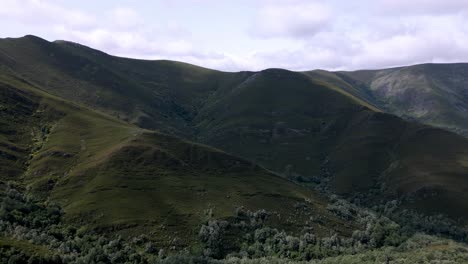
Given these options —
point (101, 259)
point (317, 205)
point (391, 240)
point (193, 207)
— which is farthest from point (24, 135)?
point (391, 240)

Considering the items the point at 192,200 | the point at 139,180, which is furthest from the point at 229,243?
the point at 139,180

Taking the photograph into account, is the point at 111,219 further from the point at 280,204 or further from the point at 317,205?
the point at 317,205

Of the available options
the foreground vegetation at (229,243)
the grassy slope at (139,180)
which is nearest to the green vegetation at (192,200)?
the foreground vegetation at (229,243)

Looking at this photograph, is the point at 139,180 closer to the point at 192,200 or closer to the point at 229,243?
the point at 192,200

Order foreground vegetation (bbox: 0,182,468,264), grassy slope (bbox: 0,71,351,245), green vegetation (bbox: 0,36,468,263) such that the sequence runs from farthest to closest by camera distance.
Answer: grassy slope (bbox: 0,71,351,245) < green vegetation (bbox: 0,36,468,263) < foreground vegetation (bbox: 0,182,468,264)

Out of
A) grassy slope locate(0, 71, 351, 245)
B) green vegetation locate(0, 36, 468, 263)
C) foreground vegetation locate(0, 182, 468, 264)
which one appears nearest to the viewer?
foreground vegetation locate(0, 182, 468, 264)

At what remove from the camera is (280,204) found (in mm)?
116938

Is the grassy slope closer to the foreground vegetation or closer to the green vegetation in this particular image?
the green vegetation

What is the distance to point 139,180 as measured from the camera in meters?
116

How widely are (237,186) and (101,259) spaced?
52.3 meters

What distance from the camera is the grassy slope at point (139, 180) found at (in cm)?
9950

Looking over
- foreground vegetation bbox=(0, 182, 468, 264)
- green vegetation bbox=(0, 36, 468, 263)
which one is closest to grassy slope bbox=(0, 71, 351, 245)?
green vegetation bbox=(0, 36, 468, 263)

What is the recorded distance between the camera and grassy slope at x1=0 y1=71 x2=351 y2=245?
99500 mm

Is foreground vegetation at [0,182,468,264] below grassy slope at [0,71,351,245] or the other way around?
below
